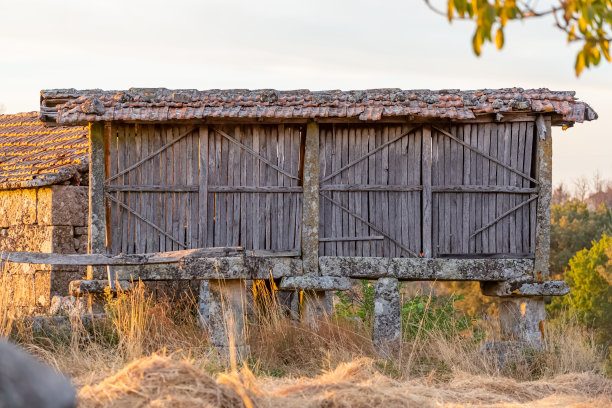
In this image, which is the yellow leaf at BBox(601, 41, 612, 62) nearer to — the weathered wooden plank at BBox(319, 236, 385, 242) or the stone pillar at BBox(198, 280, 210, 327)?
the weathered wooden plank at BBox(319, 236, 385, 242)

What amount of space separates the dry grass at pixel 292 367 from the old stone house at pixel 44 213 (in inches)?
89.4

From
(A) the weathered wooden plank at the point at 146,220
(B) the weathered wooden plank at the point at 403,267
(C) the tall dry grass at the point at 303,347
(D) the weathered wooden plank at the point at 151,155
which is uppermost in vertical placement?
(D) the weathered wooden plank at the point at 151,155

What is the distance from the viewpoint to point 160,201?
10.5 meters

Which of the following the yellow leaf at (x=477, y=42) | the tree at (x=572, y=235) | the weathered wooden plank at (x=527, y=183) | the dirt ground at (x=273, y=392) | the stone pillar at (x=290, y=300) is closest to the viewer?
the yellow leaf at (x=477, y=42)

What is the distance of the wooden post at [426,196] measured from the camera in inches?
410

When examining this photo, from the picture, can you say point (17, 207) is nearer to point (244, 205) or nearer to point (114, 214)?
point (114, 214)

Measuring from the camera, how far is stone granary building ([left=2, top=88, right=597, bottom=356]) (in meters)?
10.4

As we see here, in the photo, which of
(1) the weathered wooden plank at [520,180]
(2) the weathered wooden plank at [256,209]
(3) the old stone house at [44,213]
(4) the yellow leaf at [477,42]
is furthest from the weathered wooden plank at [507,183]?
(4) the yellow leaf at [477,42]

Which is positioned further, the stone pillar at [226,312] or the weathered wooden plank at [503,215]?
the weathered wooden plank at [503,215]

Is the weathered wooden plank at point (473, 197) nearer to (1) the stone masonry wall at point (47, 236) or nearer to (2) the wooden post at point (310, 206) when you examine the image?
(2) the wooden post at point (310, 206)

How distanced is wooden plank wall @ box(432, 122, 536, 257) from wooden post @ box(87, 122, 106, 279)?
14.2ft

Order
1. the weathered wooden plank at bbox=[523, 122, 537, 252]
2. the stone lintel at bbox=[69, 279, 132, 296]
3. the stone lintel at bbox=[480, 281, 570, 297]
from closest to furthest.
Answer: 1. the stone lintel at bbox=[69, 279, 132, 296]
2. the stone lintel at bbox=[480, 281, 570, 297]
3. the weathered wooden plank at bbox=[523, 122, 537, 252]

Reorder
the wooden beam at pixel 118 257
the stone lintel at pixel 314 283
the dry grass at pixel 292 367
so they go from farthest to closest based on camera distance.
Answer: the stone lintel at pixel 314 283
the wooden beam at pixel 118 257
the dry grass at pixel 292 367

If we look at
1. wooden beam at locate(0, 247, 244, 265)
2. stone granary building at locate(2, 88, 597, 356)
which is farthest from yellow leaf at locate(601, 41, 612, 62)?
stone granary building at locate(2, 88, 597, 356)
